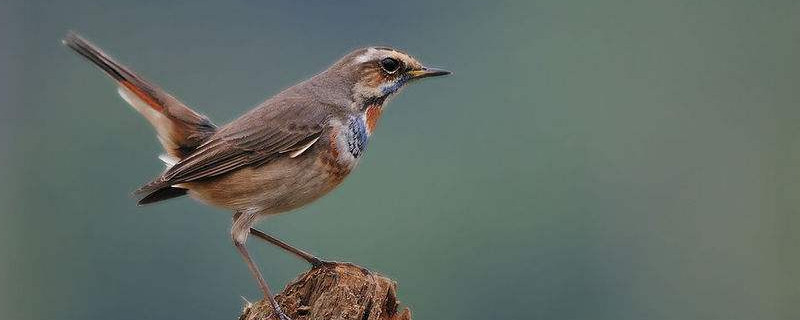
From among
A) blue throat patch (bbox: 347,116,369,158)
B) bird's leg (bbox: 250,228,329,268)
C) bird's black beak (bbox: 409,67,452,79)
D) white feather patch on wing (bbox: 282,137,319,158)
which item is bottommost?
bird's leg (bbox: 250,228,329,268)

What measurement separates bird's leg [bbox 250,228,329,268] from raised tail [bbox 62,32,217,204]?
1.73 ft

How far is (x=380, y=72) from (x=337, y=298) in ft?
4.63

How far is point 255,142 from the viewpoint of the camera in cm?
627

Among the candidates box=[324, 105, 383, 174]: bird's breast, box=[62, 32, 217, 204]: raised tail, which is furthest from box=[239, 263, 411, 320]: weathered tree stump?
box=[62, 32, 217, 204]: raised tail

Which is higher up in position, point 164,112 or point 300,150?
point 164,112

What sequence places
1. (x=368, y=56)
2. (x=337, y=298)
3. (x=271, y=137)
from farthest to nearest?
(x=368, y=56)
(x=271, y=137)
(x=337, y=298)

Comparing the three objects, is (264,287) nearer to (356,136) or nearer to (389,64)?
(356,136)

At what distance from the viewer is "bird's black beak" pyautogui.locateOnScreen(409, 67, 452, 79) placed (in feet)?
20.2

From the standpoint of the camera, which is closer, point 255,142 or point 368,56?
point 255,142

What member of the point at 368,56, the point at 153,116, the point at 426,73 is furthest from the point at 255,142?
the point at 426,73

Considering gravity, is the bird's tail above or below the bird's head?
below

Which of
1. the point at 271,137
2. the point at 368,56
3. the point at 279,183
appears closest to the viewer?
the point at 279,183

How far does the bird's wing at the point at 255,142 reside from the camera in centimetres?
617

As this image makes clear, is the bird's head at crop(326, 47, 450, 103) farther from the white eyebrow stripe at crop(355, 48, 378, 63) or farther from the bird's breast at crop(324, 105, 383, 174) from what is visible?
the bird's breast at crop(324, 105, 383, 174)
